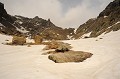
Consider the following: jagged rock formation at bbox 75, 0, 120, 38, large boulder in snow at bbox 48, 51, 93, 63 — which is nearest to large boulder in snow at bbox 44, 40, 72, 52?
large boulder in snow at bbox 48, 51, 93, 63

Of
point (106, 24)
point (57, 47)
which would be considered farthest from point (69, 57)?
point (106, 24)

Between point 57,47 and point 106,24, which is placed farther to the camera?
point 106,24

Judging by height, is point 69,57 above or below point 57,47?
below

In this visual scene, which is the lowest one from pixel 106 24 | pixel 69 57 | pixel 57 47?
pixel 69 57

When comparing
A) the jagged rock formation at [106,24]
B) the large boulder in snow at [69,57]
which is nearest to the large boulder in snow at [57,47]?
the large boulder in snow at [69,57]

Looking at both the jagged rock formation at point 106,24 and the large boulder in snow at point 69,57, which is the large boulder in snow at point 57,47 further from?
the jagged rock formation at point 106,24

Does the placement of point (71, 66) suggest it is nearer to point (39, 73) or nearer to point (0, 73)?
point (39, 73)

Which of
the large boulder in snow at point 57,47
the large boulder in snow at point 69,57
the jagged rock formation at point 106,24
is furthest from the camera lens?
the jagged rock formation at point 106,24

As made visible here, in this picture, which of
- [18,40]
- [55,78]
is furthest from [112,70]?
[18,40]

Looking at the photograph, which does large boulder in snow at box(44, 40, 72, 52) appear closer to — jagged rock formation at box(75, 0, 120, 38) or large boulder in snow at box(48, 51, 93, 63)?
large boulder in snow at box(48, 51, 93, 63)

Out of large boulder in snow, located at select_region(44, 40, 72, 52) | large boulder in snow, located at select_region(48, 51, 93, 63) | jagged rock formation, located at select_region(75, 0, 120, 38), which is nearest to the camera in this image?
large boulder in snow, located at select_region(48, 51, 93, 63)

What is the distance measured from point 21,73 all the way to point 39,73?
1.17 m

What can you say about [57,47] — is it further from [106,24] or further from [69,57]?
[106,24]

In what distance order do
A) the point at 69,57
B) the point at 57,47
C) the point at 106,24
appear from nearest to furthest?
the point at 69,57 < the point at 57,47 < the point at 106,24
